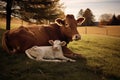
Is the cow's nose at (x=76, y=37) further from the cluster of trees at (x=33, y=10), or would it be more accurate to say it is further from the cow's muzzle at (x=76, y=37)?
the cluster of trees at (x=33, y=10)

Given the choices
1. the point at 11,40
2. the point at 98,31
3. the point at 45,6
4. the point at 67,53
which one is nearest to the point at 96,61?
the point at 67,53

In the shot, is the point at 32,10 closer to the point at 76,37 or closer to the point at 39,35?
the point at 39,35

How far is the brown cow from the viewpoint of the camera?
4.84 meters

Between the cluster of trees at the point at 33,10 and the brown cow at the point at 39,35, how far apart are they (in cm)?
382

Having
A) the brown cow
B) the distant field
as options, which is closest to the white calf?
the brown cow

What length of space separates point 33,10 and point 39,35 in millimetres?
4208

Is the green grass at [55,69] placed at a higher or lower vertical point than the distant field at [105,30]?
lower

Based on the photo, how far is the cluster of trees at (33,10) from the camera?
9.36 m

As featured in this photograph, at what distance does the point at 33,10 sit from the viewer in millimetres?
9367

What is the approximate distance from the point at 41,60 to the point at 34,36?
83 cm

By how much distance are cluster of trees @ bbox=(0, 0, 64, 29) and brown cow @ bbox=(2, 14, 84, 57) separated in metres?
3.82

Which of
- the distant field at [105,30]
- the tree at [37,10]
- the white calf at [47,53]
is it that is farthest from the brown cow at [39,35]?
the distant field at [105,30]

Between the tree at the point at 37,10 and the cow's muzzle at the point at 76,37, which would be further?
the tree at the point at 37,10

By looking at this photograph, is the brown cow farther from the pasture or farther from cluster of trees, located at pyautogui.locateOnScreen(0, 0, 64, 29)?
cluster of trees, located at pyautogui.locateOnScreen(0, 0, 64, 29)
